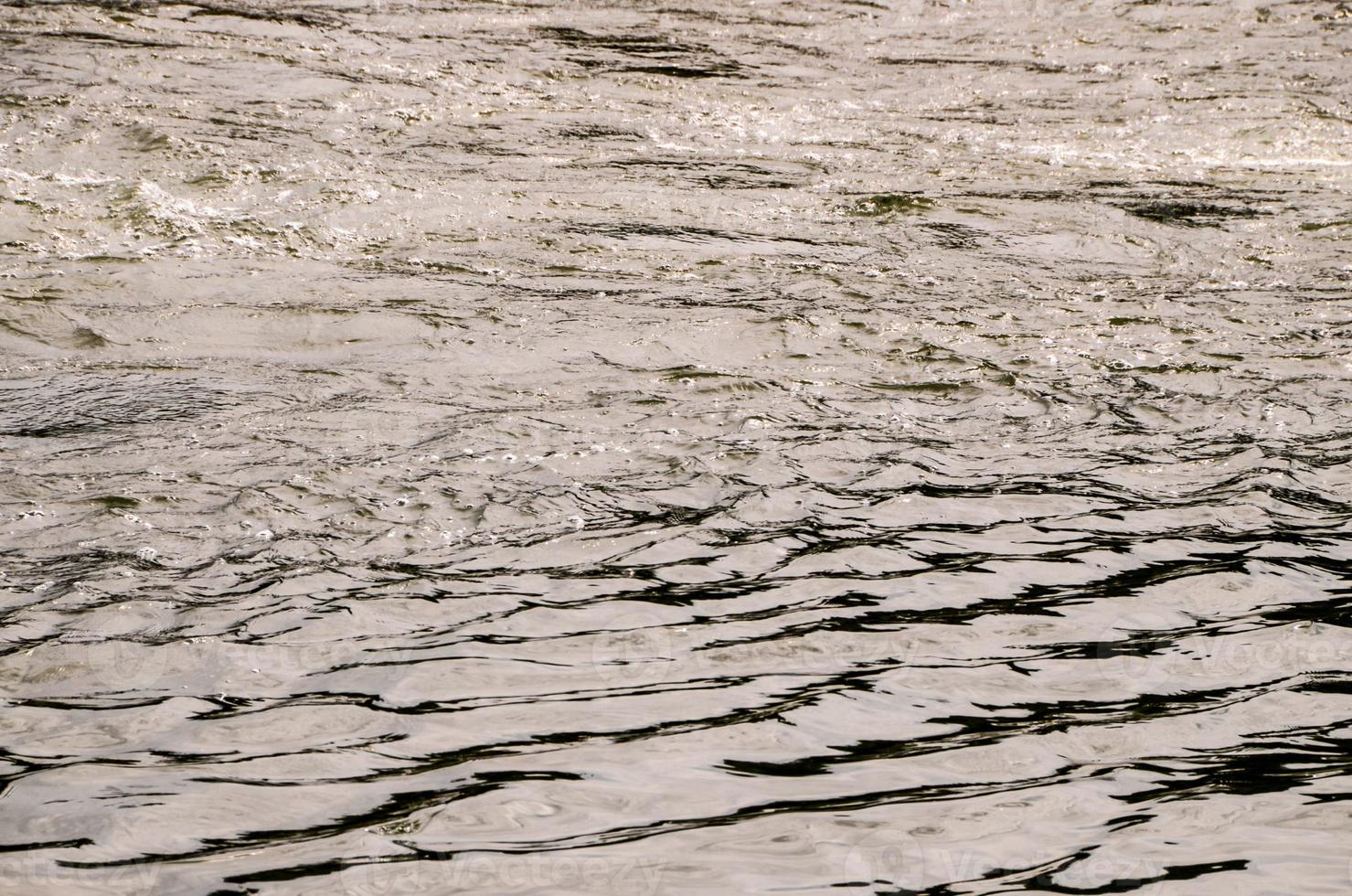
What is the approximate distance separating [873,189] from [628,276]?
83.6 inches

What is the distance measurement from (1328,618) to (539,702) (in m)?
2.19

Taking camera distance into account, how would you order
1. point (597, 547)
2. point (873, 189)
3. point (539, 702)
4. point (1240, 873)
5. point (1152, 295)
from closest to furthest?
point (1240, 873), point (539, 702), point (597, 547), point (1152, 295), point (873, 189)

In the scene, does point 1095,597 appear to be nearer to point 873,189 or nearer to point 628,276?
point 628,276

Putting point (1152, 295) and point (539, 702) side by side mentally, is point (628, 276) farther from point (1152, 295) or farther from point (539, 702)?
point (539, 702)

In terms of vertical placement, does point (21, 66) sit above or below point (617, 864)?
above

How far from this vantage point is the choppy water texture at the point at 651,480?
2836mm

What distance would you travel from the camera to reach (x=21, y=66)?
9242mm

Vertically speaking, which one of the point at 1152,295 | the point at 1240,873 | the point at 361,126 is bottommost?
the point at 1240,873

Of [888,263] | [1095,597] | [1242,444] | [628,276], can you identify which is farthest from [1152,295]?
[1095,597]

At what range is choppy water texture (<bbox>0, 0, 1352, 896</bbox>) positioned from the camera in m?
2.84

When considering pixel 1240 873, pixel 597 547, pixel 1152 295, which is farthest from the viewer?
pixel 1152 295

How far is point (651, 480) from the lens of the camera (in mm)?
4793

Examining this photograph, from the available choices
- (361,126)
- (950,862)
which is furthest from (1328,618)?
(361,126)

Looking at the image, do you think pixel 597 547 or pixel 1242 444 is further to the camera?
pixel 1242 444
